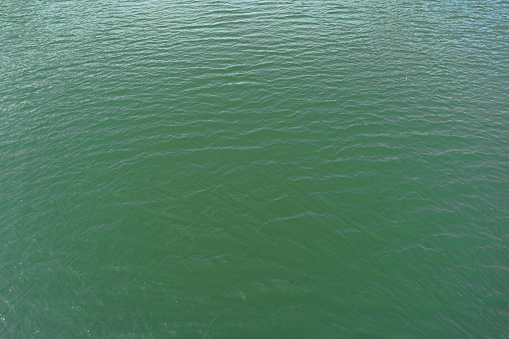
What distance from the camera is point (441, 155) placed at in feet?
98.2

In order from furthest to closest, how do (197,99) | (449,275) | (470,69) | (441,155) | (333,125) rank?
(470,69) → (197,99) → (333,125) → (441,155) → (449,275)

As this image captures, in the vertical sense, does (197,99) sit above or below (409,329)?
above

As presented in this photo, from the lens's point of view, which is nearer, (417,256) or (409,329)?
(409,329)

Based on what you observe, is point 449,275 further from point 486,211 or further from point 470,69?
point 470,69

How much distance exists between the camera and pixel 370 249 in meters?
23.0

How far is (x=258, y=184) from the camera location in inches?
1102

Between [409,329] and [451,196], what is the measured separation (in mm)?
12601

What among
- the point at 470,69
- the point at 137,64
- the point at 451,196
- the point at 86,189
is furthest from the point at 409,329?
the point at 137,64

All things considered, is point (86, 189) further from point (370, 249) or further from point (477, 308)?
point (477, 308)

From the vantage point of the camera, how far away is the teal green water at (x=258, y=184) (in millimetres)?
20062

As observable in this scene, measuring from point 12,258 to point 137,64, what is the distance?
97.1 feet

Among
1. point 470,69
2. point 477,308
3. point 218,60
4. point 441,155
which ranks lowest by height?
point 477,308

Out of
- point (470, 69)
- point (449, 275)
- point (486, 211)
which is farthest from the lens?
point (470, 69)

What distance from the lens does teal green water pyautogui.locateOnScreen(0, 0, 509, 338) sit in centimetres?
2006
